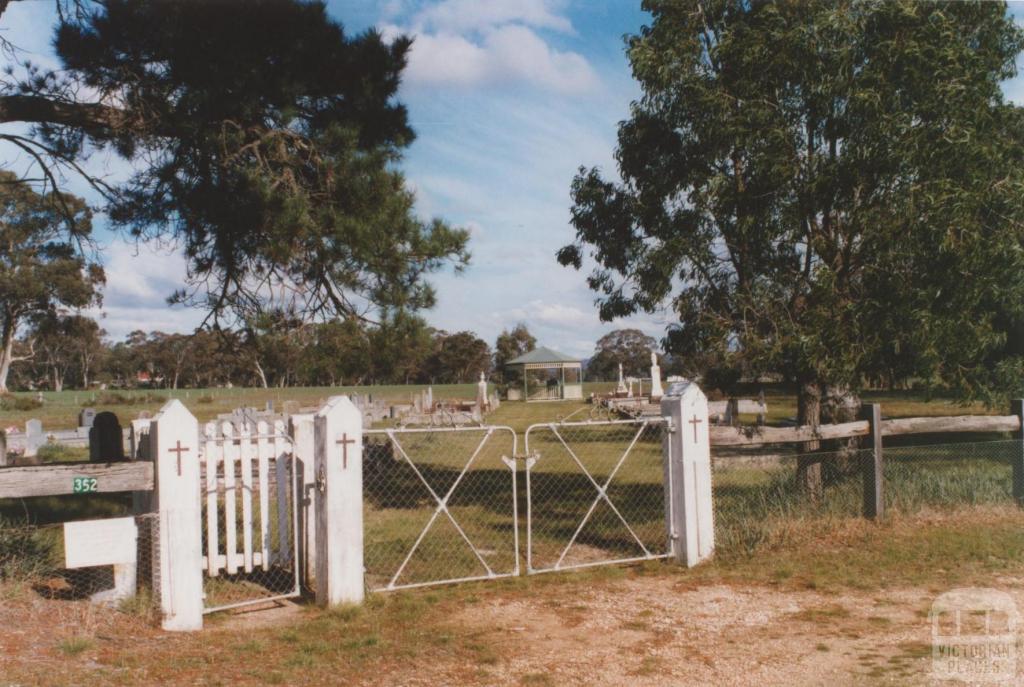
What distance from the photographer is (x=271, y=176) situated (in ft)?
26.3

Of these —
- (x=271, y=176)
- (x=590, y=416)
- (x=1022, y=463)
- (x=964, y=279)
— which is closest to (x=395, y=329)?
(x=271, y=176)

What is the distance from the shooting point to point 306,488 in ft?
23.4

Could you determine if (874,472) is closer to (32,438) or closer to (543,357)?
(32,438)

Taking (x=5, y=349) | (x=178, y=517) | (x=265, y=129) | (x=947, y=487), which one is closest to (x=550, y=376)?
(x=5, y=349)

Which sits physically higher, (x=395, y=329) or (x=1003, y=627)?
(x=395, y=329)

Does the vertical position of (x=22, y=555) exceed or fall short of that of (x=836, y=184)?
it falls short

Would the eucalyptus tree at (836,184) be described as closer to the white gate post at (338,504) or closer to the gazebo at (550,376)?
the white gate post at (338,504)

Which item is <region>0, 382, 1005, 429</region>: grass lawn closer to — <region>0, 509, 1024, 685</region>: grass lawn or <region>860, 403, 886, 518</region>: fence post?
<region>860, 403, 886, 518</region>: fence post

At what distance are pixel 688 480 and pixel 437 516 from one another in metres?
3.85

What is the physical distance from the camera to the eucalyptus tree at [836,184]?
28.9 feet

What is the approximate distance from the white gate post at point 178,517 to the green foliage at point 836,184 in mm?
5806

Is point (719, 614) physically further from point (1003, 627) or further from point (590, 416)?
point (590, 416)

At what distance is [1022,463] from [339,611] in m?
8.35

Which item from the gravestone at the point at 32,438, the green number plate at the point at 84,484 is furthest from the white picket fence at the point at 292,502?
the gravestone at the point at 32,438
